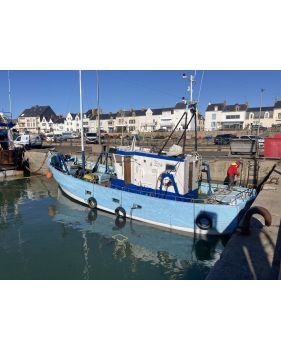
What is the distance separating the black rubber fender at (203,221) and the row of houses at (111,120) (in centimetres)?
6577

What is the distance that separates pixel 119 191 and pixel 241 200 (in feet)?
20.5

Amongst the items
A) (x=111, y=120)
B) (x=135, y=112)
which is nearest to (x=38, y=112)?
(x=111, y=120)

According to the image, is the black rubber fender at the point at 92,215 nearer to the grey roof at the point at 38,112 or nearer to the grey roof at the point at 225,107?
the grey roof at the point at 225,107

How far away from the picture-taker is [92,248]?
37.2 feet

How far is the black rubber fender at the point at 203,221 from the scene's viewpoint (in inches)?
470

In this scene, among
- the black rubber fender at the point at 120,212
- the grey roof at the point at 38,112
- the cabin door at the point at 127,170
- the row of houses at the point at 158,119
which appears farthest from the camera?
the grey roof at the point at 38,112

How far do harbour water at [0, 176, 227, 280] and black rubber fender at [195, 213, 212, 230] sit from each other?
1.84 feet

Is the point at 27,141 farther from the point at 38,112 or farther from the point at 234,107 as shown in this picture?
A: the point at 38,112

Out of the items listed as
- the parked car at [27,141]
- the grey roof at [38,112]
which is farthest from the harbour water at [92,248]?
the grey roof at [38,112]

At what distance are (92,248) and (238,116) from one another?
272ft

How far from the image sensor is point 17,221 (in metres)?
14.7

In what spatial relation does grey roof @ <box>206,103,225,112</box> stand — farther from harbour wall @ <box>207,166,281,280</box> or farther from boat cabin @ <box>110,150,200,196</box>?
harbour wall @ <box>207,166,281,280</box>

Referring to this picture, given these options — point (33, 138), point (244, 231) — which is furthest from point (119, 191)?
point (33, 138)

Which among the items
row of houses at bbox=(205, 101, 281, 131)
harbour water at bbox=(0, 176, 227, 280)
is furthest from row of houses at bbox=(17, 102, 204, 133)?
harbour water at bbox=(0, 176, 227, 280)
